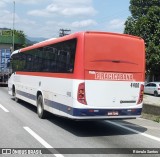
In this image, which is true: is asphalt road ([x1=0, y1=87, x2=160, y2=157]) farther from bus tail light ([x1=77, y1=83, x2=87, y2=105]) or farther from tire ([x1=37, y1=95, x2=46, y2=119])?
bus tail light ([x1=77, y1=83, x2=87, y2=105])

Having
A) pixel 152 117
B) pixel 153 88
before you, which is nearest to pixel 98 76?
pixel 152 117

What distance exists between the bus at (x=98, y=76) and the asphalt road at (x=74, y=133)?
568mm

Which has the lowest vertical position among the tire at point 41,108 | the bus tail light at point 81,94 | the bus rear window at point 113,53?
the tire at point 41,108

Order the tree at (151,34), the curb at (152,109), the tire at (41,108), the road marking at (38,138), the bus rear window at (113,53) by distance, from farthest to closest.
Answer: the tree at (151,34)
the curb at (152,109)
the tire at (41,108)
the bus rear window at (113,53)
the road marking at (38,138)

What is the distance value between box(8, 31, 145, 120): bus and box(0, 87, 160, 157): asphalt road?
57cm

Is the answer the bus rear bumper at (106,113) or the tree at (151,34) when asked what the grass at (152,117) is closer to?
the bus rear bumper at (106,113)

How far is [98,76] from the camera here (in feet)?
36.9

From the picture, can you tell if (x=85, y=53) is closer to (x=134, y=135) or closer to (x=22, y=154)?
(x=134, y=135)

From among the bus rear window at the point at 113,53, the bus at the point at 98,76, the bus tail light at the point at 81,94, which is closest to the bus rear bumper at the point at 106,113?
the bus at the point at 98,76

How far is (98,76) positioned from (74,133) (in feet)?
5.95

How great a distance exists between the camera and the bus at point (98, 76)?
36.4 ft

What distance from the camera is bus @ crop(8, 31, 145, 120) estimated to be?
11.1 meters

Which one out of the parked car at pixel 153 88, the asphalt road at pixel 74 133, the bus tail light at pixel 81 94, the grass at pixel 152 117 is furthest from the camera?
the parked car at pixel 153 88

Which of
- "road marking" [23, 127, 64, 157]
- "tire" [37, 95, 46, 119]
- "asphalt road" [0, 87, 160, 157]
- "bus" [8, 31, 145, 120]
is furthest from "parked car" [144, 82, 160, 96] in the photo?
"road marking" [23, 127, 64, 157]
